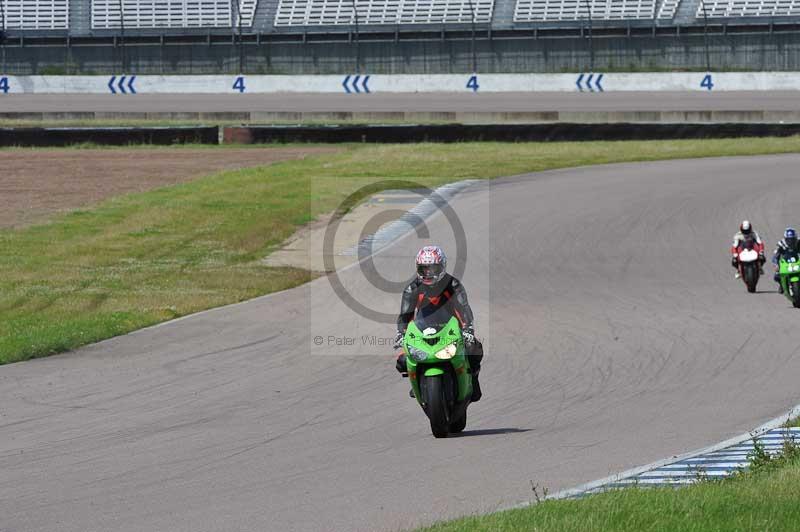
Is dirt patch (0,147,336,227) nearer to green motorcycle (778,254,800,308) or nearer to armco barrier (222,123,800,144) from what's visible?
armco barrier (222,123,800,144)

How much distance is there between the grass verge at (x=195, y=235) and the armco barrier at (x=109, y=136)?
5.56 metres

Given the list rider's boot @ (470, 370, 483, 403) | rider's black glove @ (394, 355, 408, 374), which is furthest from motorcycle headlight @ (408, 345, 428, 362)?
rider's boot @ (470, 370, 483, 403)

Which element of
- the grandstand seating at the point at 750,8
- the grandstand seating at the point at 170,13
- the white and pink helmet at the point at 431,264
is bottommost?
the white and pink helmet at the point at 431,264

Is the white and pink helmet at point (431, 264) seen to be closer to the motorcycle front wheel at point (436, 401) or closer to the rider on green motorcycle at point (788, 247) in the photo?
the motorcycle front wheel at point (436, 401)

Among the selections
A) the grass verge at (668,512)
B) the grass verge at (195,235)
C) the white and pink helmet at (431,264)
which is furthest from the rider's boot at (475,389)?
the grass verge at (195,235)

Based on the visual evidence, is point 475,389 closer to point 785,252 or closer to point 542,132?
point 785,252

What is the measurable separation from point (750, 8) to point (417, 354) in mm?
54420

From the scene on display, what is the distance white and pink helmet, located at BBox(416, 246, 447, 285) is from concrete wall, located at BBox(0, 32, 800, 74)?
51.4 metres

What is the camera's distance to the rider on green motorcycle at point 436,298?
991cm

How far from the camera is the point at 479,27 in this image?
203 ft

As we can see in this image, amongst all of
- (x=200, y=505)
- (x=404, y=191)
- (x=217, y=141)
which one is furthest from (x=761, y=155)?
(x=200, y=505)

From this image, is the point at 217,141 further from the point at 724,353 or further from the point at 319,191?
the point at 724,353

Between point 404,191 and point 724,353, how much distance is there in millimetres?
18597

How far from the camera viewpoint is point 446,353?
378 inches
